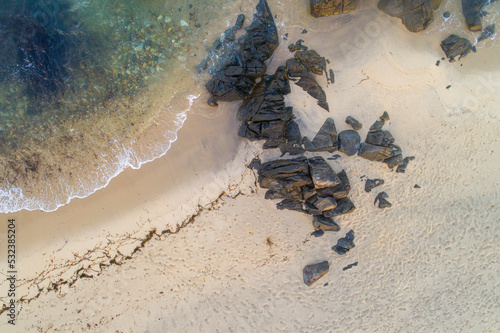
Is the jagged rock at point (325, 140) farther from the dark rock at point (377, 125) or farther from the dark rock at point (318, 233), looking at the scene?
the dark rock at point (318, 233)

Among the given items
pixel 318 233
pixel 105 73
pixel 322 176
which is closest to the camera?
pixel 322 176

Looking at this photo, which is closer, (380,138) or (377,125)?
(380,138)

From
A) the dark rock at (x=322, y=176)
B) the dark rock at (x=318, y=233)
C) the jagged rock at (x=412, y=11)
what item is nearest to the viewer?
the dark rock at (x=322, y=176)

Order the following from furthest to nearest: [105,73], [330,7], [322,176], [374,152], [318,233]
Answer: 1. [105,73]
2. [318,233]
3. [330,7]
4. [374,152]
5. [322,176]

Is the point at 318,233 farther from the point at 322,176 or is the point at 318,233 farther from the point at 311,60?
the point at 311,60

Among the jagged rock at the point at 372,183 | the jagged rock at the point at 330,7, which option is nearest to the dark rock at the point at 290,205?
the jagged rock at the point at 372,183

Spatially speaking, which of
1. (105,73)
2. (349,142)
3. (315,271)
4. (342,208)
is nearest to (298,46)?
(349,142)

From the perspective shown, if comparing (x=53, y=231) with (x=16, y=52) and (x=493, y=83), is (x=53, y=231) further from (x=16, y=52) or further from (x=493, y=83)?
(x=493, y=83)
